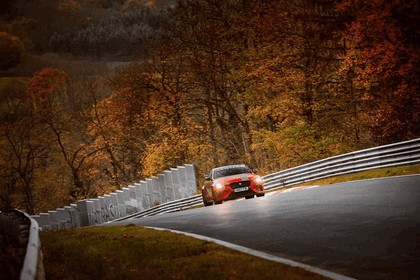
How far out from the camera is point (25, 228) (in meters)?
11.8

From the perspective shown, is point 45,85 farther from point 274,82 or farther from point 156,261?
point 156,261

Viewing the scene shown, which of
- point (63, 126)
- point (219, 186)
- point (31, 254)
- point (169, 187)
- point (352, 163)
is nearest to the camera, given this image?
point (31, 254)

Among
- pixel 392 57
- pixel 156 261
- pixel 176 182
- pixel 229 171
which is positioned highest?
pixel 392 57

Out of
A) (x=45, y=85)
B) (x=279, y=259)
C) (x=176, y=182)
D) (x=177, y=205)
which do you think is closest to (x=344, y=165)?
(x=177, y=205)

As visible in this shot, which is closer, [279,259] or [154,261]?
[279,259]

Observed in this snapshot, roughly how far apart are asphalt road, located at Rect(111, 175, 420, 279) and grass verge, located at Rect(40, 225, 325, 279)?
730 mm

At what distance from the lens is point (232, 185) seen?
2202 centimetres

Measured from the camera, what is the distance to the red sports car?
72.2 feet

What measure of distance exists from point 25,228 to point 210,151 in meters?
32.5

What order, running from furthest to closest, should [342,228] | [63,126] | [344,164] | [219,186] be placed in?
[63,126], [344,164], [219,186], [342,228]

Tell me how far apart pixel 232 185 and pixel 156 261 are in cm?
1352

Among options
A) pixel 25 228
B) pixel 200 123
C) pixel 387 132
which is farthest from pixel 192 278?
pixel 200 123

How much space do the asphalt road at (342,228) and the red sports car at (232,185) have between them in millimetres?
5277

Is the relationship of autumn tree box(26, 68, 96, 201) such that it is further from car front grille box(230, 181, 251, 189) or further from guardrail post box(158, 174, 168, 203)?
car front grille box(230, 181, 251, 189)
